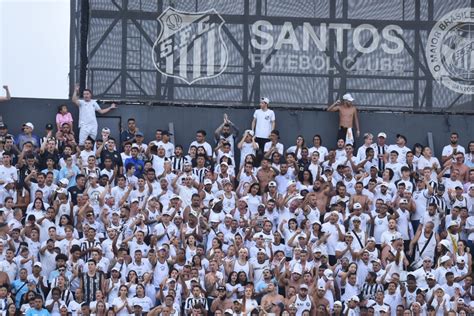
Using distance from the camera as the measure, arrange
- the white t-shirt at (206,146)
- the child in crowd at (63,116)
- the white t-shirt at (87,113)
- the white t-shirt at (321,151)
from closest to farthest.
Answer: the white t-shirt at (321,151), the white t-shirt at (206,146), the child in crowd at (63,116), the white t-shirt at (87,113)

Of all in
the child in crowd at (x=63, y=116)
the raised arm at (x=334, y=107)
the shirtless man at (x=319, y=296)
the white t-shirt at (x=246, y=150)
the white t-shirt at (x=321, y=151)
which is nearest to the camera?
the shirtless man at (x=319, y=296)

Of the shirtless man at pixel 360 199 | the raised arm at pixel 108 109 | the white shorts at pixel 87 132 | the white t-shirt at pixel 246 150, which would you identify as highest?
the raised arm at pixel 108 109

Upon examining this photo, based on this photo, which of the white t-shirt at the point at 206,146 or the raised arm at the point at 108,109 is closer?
the white t-shirt at the point at 206,146

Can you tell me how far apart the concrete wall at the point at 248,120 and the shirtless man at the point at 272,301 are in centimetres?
680

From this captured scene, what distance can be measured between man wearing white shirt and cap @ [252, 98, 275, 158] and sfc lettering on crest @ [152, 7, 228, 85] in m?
1.87

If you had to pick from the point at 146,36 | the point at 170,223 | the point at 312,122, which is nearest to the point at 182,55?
the point at 146,36

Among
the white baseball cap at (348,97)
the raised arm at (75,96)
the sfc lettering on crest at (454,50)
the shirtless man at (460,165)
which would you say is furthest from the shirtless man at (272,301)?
the sfc lettering on crest at (454,50)

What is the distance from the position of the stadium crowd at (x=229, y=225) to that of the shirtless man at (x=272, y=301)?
0.12ft

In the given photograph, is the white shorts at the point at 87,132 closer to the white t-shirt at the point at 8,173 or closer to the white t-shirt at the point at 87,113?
the white t-shirt at the point at 87,113

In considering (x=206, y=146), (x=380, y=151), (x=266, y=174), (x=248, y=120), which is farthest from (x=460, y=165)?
(x=206, y=146)

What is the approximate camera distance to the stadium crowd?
31609 mm

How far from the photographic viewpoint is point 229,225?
33062 mm

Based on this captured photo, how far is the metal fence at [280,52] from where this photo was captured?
37.5 m

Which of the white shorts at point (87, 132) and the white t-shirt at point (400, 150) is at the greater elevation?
the white shorts at point (87, 132)
